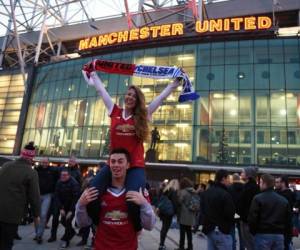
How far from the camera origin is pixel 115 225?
8.57 feet

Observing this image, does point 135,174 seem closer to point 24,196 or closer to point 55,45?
point 24,196

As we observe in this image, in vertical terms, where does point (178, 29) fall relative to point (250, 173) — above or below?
above

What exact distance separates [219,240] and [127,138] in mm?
3270

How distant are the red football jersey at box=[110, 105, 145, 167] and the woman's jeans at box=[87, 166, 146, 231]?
0.76ft

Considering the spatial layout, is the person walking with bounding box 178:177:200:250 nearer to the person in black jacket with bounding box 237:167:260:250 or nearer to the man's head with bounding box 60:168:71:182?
the person in black jacket with bounding box 237:167:260:250

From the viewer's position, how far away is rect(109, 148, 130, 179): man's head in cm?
274

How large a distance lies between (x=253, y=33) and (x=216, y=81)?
5.97 meters

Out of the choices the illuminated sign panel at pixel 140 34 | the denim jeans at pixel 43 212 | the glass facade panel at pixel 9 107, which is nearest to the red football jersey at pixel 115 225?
the denim jeans at pixel 43 212

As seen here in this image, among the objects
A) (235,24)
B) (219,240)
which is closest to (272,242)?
(219,240)

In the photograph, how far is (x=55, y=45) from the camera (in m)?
53.0

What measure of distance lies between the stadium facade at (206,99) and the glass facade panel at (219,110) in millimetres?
86

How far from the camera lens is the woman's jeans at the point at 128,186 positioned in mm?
2600

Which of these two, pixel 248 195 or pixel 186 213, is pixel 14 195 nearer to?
pixel 248 195

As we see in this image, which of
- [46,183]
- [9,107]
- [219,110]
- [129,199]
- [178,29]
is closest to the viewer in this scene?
[129,199]
